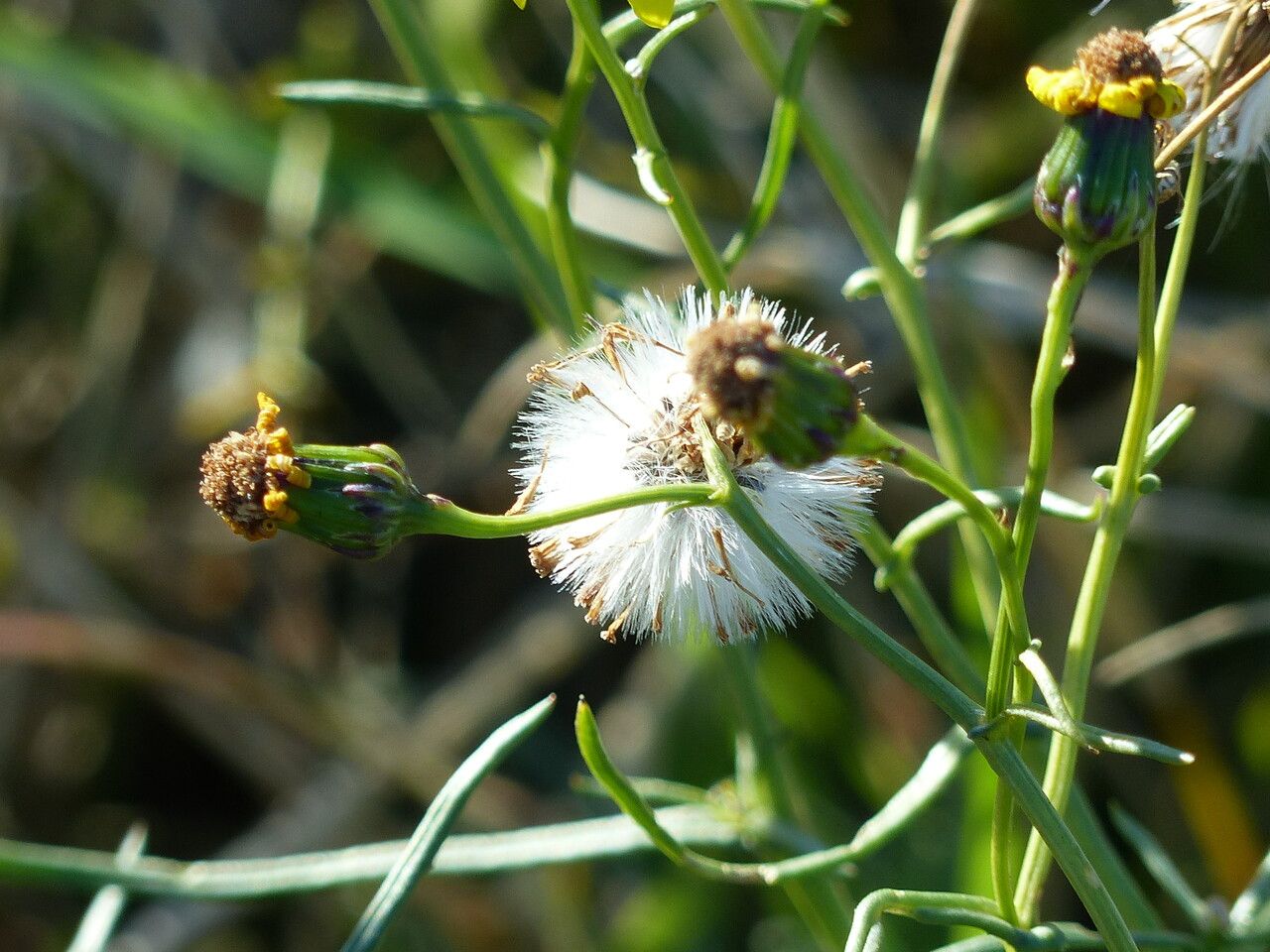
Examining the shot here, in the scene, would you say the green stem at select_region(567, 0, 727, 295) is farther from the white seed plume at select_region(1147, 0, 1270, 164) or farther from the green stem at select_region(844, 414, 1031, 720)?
the white seed plume at select_region(1147, 0, 1270, 164)

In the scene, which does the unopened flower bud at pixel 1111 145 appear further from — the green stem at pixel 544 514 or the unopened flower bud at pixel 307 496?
the unopened flower bud at pixel 307 496

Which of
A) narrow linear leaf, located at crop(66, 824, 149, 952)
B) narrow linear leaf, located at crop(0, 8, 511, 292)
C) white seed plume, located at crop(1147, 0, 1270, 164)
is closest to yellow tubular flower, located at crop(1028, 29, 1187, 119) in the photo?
white seed plume, located at crop(1147, 0, 1270, 164)

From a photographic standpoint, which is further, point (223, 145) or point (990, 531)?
point (223, 145)

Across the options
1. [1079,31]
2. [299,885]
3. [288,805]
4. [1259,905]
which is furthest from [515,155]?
[1259,905]

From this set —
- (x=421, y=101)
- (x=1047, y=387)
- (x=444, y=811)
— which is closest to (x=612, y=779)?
(x=444, y=811)

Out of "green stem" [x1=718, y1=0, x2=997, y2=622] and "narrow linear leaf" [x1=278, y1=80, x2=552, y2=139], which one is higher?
"narrow linear leaf" [x1=278, y1=80, x2=552, y2=139]

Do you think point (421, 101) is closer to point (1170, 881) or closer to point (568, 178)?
point (568, 178)
